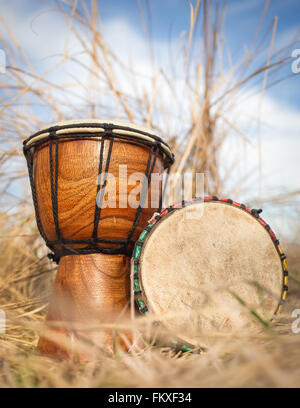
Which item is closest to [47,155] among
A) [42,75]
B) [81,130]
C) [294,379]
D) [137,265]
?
[81,130]

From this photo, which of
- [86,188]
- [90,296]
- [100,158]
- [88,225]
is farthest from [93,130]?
[90,296]

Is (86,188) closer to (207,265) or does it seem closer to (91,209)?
(91,209)

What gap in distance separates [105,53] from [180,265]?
1.54m

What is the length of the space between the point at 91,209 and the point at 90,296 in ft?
1.05

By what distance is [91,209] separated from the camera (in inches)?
50.1

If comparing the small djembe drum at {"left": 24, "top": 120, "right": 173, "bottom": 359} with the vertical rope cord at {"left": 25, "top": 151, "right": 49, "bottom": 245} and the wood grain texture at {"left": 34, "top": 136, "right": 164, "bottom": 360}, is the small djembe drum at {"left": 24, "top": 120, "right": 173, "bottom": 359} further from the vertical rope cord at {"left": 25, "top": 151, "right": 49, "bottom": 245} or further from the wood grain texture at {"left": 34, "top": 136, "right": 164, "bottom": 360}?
the vertical rope cord at {"left": 25, "top": 151, "right": 49, "bottom": 245}

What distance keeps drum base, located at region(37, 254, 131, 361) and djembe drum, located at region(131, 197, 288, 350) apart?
6.5 inches

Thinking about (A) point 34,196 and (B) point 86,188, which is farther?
(A) point 34,196

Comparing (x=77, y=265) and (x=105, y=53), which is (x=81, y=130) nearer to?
(x=77, y=265)

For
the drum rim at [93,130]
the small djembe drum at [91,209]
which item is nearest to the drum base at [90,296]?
the small djembe drum at [91,209]

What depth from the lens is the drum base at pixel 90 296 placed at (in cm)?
119

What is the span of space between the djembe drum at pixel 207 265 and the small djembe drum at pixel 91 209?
18 cm

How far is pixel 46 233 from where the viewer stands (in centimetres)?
141

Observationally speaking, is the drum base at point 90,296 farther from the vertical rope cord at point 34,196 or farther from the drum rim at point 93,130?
the drum rim at point 93,130
